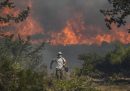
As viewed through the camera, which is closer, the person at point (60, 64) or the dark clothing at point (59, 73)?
the dark clothing at point (59, 73)

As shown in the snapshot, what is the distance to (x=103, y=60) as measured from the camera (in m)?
45.6

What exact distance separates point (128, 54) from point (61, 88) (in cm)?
2573

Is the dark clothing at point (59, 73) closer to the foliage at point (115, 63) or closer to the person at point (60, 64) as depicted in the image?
the person at point (60, 64)


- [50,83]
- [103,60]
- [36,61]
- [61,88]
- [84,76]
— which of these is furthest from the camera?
[36,61]

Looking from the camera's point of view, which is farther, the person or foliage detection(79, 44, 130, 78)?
foliage detection(79, 44, 130, 78)

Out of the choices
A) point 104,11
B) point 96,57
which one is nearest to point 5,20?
point 96,57

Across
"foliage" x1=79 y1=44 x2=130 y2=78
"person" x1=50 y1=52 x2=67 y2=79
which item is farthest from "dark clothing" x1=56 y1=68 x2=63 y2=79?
"foliage" x1=79 y1=44 x2=130 y2=78

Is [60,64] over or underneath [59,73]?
over

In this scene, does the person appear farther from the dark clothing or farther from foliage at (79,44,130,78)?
foliage at (79,44,130,78)

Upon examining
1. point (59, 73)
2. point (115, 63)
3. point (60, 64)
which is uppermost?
point (115, 63)

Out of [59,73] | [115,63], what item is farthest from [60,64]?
[115,63]

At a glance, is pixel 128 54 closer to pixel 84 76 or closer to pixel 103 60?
pixel 103 60

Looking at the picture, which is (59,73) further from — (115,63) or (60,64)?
(115,63)

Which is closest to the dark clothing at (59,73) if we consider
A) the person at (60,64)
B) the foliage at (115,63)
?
the person at (60,64)
